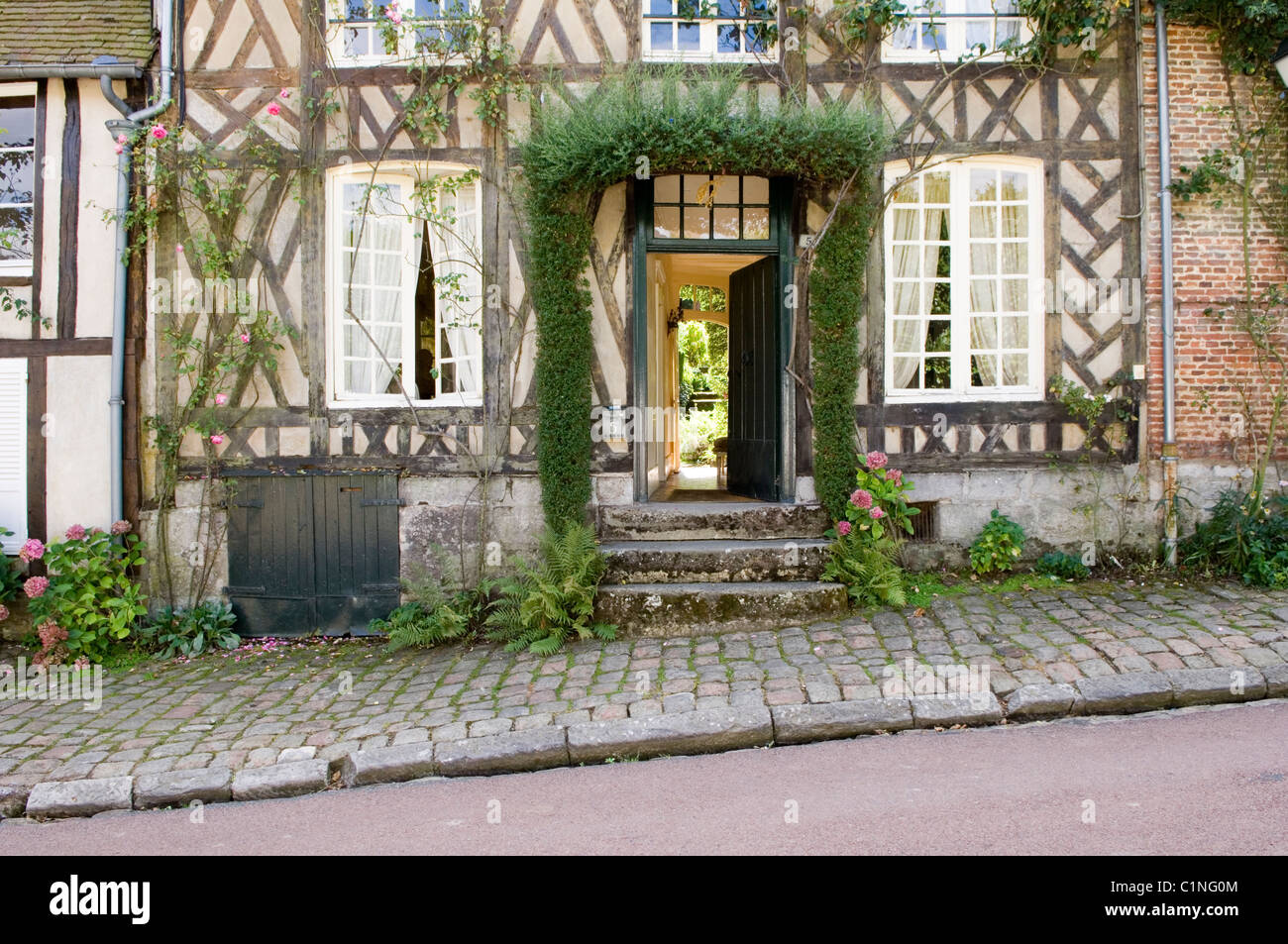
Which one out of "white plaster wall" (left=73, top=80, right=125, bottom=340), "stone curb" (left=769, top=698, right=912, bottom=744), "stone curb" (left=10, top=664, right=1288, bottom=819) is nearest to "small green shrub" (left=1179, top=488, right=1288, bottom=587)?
"stone curb" (left=10, top=664, right=1288, bottom=819)

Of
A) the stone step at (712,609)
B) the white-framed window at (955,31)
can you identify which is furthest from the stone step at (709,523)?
the white-framed window at (955,31)

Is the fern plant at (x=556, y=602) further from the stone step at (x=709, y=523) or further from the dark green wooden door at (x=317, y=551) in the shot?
the dark green wooden door at (x=317, y=551)

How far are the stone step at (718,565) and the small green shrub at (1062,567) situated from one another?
1909 millimetres

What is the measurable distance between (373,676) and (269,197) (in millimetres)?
3923

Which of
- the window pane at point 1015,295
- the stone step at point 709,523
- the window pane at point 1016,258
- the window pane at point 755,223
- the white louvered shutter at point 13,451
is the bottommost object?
the stone step at point 709,523

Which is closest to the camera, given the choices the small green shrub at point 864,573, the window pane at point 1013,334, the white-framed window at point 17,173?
the small green shrub at point 864,573

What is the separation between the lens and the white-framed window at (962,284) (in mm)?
7152

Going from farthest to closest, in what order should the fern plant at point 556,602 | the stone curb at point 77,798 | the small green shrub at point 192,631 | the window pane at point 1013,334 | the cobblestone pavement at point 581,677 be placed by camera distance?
the window pane at point 1013,334, the small green shrub at point 192,631, the fern plant at point 556,602, the cobblestone pavement at point 581,677, the stone curb at point 77,798

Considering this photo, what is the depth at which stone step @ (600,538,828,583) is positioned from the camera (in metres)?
6.36

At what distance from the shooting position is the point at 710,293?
20844mm

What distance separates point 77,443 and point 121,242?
1.63 m

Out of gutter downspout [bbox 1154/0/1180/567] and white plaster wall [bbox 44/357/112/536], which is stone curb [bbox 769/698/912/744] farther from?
white plaster wall [bbox 44/357/112/536]

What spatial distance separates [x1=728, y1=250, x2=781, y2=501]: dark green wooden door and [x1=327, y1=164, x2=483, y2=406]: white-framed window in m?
2.35

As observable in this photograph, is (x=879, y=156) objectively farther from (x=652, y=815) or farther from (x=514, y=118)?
(x=652, y=815)
